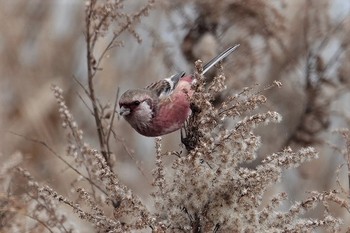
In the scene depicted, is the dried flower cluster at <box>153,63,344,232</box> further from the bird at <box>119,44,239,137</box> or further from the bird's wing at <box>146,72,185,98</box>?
the bird's wing at <box>146,72,185,98</box>

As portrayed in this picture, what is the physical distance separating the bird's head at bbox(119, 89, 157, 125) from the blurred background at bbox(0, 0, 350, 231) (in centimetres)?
55

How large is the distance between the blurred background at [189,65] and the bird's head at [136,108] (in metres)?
0.55

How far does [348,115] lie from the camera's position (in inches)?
159

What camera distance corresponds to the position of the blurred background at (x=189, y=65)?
13.1 ft

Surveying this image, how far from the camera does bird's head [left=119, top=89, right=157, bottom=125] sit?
104 inches

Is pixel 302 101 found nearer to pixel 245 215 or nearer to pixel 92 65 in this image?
pixel 92 65

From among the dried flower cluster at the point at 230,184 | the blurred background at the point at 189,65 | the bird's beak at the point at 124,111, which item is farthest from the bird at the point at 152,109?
the dried flower cluster at the point at 230,184

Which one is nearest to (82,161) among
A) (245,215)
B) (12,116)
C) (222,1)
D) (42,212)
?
(42,212)

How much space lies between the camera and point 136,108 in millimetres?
2654

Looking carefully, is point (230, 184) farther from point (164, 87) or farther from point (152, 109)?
point (164, 87)

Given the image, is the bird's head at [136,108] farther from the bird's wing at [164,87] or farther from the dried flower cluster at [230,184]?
the dried flower cluster at [230,184]

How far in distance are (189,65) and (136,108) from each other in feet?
4.34

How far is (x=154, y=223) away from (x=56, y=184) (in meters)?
2.64

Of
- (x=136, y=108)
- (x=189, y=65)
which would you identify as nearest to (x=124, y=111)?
(x=136, y=108)
